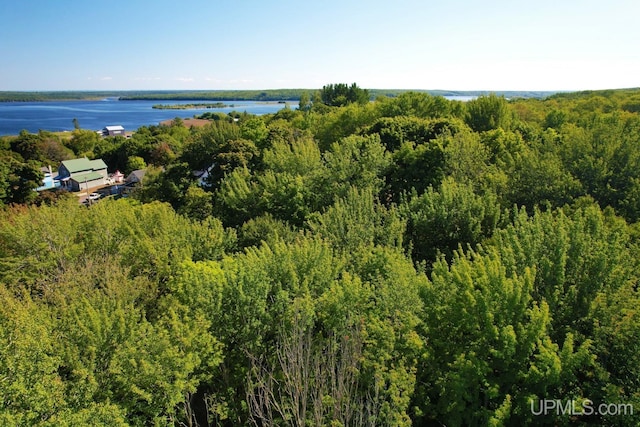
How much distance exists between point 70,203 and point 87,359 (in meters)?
19.8

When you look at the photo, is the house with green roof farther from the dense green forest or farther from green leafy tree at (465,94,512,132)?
green leafy tree at (465,94,512,132)

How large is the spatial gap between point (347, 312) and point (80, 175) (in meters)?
74.8

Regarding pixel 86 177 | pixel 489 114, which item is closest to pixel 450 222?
pixel 489 114

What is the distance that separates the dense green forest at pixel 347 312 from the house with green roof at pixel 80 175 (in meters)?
50.7

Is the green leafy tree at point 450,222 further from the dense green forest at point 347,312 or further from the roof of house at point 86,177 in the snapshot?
the roof of house at point 86,177

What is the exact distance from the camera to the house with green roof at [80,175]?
2857 inches

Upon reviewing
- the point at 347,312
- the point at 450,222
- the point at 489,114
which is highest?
the point at 489,114

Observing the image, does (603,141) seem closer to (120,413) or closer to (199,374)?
(199,374)

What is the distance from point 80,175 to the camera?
73.1 metres

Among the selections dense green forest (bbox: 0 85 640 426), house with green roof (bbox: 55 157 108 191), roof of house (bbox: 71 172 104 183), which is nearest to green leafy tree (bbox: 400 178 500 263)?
dense green forest (bbox: 0 85 640 426)

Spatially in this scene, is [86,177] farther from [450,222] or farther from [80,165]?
[450,222]

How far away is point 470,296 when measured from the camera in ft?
38.9

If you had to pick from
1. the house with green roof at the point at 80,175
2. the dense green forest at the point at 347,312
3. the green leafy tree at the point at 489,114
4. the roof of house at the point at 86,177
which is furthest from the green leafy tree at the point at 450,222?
the house with green roof at the point at 80,175

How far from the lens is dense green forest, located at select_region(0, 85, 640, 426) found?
10.8 metres
